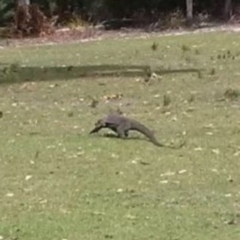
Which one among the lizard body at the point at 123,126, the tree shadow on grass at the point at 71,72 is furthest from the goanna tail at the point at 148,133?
the tree shadow on grass at the point at 71,72

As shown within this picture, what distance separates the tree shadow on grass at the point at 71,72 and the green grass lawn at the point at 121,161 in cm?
32

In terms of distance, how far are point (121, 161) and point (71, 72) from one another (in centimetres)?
915

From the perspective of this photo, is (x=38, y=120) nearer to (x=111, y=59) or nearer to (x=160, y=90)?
(x=160, y=90)

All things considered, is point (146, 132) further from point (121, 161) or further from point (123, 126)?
point (121, 161)

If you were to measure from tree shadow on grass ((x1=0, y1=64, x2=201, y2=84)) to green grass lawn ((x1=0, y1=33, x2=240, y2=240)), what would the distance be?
32cm

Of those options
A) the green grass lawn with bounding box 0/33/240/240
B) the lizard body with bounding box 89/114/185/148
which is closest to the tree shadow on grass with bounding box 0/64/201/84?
the green grass lawn with bounding box 0/33/240/240

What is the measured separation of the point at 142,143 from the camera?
36.3 feet

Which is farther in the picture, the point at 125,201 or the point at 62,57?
the point at 62,57

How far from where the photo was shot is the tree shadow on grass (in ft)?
60.1

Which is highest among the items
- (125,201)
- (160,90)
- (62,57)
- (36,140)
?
(125,201)

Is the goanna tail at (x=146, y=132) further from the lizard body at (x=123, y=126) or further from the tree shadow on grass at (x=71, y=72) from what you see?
the tree shadow on grass at (x=71, y=72)

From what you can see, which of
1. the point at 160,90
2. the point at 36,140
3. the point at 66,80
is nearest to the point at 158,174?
the point at 36,140

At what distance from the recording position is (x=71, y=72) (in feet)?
62.7

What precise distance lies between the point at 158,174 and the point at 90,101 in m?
5.58
